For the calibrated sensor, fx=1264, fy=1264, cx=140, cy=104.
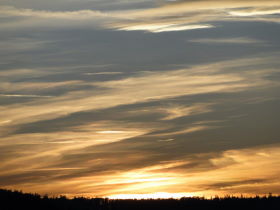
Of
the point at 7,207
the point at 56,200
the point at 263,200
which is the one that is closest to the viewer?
the point at 7,207

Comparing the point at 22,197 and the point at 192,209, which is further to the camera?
the point at 192,209

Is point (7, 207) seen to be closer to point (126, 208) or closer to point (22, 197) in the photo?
point (22, 197)

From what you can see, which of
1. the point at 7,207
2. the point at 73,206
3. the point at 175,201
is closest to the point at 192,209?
the point at 175,201

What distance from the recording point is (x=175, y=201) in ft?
634

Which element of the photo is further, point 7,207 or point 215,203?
point 215,203

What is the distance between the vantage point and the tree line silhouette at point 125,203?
171 meters

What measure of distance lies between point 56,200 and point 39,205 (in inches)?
213

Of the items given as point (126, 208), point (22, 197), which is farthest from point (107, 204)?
point (22, 197)

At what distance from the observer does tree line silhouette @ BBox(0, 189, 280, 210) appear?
17125 cm

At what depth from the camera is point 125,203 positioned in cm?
18800

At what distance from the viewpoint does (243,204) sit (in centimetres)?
19512

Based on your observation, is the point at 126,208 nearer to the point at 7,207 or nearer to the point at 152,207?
the point at 152,207

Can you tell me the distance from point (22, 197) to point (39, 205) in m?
2.69

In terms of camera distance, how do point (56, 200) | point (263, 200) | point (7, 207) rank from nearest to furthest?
1. point (7, 207)
2. point (56, 200)
3. point (263, 200)
